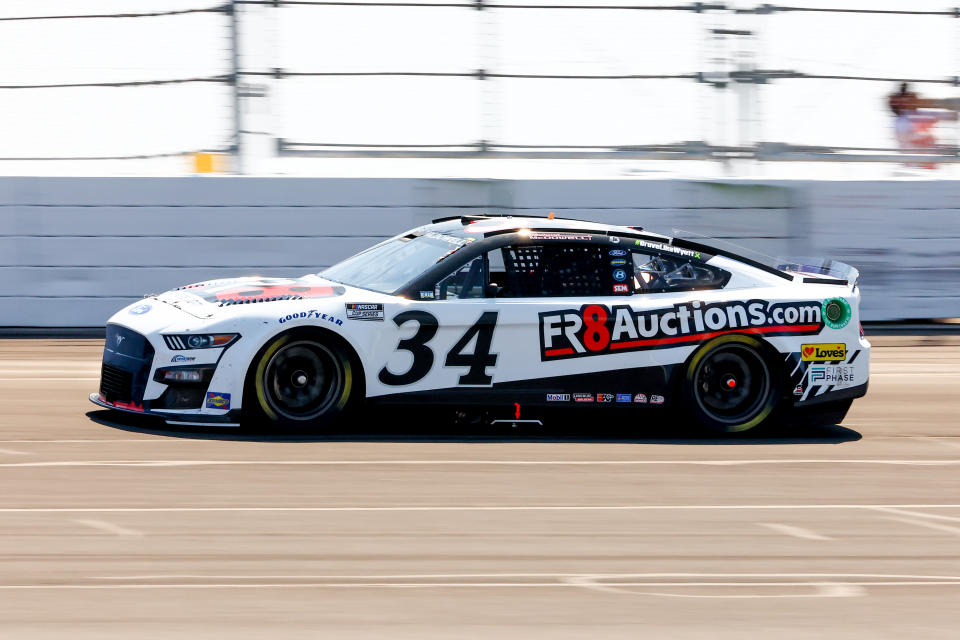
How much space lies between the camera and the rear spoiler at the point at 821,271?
8.17 meters

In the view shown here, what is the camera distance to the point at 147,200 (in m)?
11.8

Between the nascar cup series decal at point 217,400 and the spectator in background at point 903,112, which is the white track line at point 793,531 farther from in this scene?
the spectator in background at point 903,112

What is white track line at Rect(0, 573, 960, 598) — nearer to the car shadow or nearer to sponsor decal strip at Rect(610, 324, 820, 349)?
the car shadow

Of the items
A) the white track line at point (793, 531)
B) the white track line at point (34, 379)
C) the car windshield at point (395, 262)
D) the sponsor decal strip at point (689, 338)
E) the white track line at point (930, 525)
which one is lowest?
the white track line at point (930, 525)

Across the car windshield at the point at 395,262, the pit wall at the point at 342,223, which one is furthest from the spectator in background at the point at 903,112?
the car windshield at the point at 395,262

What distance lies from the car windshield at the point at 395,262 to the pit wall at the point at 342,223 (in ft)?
11.9

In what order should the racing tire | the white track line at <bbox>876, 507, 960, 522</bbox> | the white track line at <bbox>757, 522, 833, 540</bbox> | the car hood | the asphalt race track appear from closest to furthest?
the asphalt race track < the white track line at <bbox>757, 522, 833, 540</bbox> < the white track line at <bbox>876, 507, 960, 522</bbox> < the racing tire < the car hood

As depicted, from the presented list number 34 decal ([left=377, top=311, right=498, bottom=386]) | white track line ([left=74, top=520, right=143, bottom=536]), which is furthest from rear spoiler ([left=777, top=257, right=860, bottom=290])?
white track line ([left=74, top=520, right=143, bottom=536])

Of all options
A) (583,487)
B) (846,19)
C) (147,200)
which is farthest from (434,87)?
(583,487)

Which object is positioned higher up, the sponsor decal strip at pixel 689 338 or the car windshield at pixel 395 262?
the car windshield at pixel 395 262

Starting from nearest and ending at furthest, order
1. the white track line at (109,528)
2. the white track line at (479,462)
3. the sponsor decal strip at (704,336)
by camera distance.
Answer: the white track line at (109,528), the white track line at (479,462), the sponsor decal strip at (704,336)

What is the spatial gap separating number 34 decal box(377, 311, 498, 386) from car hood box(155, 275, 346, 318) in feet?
1.61

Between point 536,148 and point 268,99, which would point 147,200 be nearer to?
point 268,99

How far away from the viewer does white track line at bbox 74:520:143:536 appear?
5.35 metres
